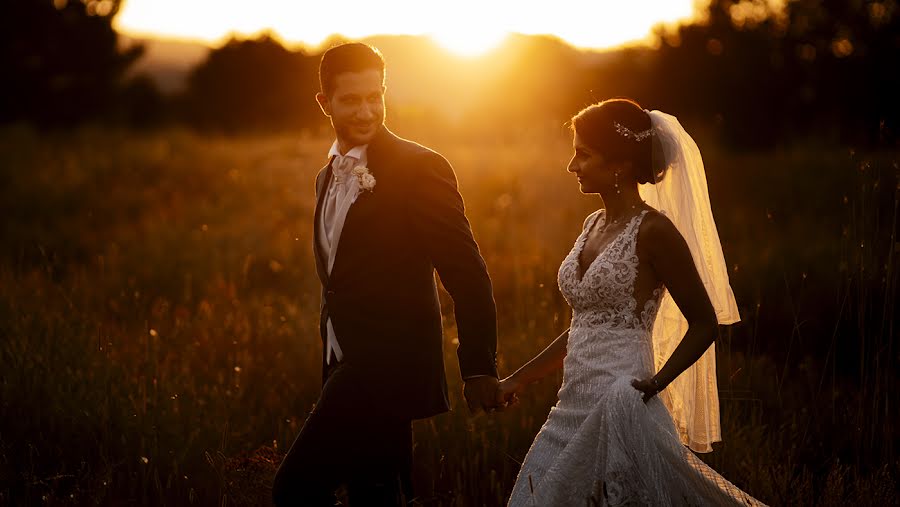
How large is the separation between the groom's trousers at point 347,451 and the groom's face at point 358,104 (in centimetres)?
91

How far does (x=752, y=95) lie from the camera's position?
27.9m

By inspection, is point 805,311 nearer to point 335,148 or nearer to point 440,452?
point 440,452

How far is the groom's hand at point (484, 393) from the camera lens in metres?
3.39

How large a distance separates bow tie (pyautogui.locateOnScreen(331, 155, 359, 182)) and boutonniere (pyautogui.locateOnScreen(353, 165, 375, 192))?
9 centimetres

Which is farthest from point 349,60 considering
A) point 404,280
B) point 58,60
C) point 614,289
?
point 58,60

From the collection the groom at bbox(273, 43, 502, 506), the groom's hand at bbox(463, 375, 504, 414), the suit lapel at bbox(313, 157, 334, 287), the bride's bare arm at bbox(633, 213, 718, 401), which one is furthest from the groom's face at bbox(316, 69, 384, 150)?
the bride's bare arm at bbox(633, 213, 718, 401)

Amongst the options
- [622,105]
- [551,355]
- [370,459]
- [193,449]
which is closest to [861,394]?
[551,355]

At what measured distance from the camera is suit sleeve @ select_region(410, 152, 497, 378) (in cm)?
335

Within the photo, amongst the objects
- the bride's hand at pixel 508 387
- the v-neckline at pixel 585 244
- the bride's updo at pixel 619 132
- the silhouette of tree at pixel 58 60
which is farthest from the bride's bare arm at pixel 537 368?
the silhouette of tree at pixel 58 60

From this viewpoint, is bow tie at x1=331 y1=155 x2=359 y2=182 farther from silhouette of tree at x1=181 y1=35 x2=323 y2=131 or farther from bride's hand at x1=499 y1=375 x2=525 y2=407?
silhouette of tree at x1=181 y1=35 x2=323 y2=131

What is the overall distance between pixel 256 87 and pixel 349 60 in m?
35.0

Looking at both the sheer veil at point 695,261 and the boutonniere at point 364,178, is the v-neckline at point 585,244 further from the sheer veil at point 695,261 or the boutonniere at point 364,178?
the boutonniere at point 364,178

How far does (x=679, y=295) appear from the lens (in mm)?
2979

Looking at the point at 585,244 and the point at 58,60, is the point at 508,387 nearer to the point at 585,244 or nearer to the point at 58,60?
the point at 585,244
